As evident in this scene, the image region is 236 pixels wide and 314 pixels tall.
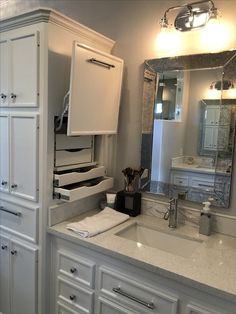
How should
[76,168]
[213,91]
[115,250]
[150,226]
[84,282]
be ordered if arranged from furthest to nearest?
[76,168], [150,226], [213,91], [84,282], [115,250]

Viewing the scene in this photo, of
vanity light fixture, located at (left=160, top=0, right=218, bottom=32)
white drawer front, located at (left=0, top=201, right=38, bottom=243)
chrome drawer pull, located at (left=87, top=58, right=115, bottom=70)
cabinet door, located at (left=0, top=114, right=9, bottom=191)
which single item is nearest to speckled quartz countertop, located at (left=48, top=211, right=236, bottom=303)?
white drawer front, located at (left=0, top=201, right=38, bottom=243)

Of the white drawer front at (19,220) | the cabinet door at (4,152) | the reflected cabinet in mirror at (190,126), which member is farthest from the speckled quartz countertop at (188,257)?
the cabinet door at (4,152)

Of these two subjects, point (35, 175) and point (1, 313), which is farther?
point (1, 313)

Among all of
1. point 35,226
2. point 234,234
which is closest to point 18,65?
point 35,226

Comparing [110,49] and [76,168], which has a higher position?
[110,49]

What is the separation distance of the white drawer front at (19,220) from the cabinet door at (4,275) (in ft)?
0.38

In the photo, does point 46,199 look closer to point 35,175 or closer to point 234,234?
point 35,175

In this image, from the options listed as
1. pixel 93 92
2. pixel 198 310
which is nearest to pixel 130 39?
pixel 93 92

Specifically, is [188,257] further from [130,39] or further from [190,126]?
[130,39]

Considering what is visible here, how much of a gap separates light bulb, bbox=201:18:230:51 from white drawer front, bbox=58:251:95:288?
1.46 m

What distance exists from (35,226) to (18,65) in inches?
39.0

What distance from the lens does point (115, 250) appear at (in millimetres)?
1375

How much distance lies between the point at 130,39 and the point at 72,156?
93cm

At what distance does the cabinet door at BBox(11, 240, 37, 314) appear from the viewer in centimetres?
170
